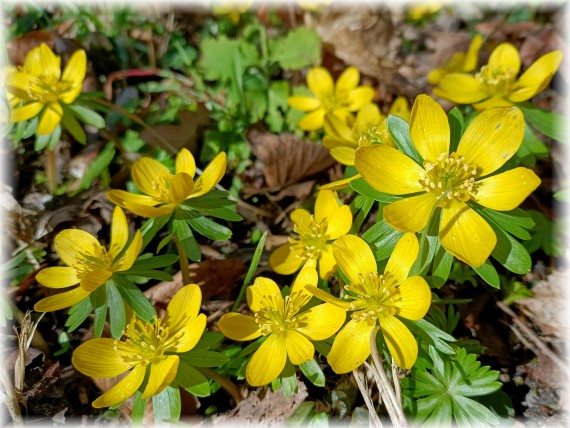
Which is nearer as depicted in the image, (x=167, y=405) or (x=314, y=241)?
(x=167, y=405)

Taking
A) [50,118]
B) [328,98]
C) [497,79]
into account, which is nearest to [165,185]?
[50,118]

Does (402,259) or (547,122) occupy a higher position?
(547,122)

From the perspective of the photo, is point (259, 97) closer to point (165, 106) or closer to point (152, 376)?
point (165, 106)

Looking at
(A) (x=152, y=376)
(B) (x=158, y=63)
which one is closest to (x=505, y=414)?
(A) (x=152, y=376)

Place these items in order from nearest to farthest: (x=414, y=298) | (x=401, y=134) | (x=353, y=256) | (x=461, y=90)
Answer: (x=414, y=298), (x=353, y=256), (x=401, y=134), (x=461, y=90)

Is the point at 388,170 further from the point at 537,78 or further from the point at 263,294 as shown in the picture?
the point at 537,78

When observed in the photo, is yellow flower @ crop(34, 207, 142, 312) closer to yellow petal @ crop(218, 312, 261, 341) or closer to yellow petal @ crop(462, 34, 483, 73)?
yellow petal @ crop(218, 312, 261, 341)

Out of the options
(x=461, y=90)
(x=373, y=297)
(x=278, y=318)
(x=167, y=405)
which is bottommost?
(x=167, y=405)

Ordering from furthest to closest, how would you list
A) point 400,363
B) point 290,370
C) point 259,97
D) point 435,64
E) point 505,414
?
point 435,64 < point 259,97 < point 505,414 < point 290,370 < point 400,363
